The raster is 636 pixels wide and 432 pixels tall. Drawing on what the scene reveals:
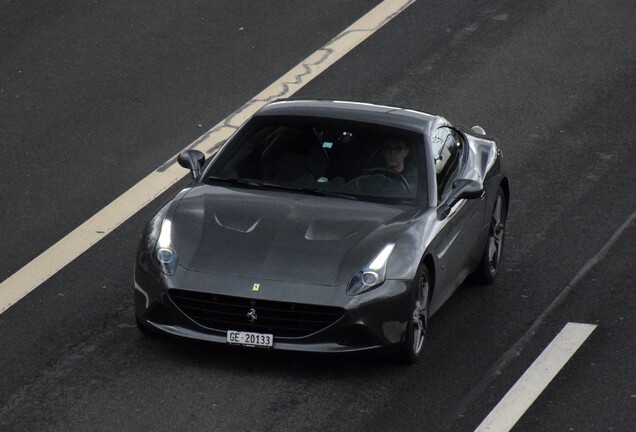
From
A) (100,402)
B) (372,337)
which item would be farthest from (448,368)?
(100,402)

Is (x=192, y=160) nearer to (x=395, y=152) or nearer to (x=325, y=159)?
(x=325, y=159)

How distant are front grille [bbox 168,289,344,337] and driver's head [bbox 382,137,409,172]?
176cm

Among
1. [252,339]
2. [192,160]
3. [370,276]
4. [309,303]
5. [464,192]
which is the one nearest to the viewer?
[309,303]

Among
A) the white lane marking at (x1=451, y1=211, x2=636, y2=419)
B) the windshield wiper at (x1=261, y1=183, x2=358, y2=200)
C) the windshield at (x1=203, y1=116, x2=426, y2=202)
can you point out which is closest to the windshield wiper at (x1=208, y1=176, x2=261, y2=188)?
the windshield at (x1=203, y1=116, x2=426, y2=202)

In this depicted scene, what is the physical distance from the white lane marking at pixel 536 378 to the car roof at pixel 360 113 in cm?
183

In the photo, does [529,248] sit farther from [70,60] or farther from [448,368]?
[70,60]

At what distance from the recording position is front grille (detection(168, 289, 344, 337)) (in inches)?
397

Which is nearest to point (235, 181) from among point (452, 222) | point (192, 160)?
point (192, 160)

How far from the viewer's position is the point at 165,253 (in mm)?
10453

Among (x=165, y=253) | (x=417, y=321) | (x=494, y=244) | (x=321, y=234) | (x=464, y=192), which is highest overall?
(x=165, y=253)

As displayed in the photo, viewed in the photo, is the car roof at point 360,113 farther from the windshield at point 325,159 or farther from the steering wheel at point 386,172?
the steering wheel at point 386,172

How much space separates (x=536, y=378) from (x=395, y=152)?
2.12 metres

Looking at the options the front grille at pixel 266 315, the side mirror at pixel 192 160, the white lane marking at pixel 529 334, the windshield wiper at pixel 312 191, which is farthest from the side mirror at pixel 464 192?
the side mirror at pixel 192 160

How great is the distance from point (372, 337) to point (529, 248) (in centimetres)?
331
